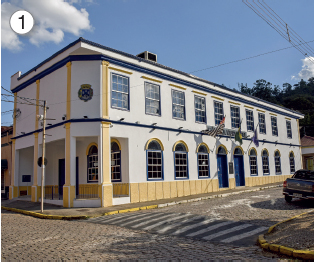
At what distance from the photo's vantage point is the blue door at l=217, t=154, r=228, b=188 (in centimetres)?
2138

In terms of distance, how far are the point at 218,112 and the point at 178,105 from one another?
4449mm

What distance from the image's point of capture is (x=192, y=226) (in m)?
9.48

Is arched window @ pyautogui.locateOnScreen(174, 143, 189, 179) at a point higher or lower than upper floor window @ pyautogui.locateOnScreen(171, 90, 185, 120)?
lower

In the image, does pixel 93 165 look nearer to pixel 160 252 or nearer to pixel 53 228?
pixel 53 228

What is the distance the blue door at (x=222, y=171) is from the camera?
21375 mm

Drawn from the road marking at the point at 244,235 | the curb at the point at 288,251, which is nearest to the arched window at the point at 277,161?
the road marking at the point at 244,235

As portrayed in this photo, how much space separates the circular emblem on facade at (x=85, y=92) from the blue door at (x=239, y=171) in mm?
12611

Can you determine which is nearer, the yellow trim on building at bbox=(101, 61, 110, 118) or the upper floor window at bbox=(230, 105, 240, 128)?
the yellow trim on building at bbox=(101, 61, 110, 118)

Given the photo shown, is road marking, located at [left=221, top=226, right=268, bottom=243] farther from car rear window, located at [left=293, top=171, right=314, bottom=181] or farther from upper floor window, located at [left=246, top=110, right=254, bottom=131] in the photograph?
upper floor window, located at [left=246, top=110, right=254, bottom=131]

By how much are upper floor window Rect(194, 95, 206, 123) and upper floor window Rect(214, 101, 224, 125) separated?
4.84 feet

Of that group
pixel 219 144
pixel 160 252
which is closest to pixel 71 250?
pixel 160 252

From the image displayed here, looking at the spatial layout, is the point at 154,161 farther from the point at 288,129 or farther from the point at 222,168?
the point at 288,129

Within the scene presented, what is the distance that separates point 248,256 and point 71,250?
12.3 feet

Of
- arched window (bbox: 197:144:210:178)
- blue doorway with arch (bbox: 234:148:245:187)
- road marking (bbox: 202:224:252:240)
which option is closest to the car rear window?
road marking (bbox: 202:224:252:240)
